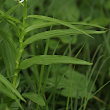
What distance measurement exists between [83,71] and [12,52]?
1178 millimetres

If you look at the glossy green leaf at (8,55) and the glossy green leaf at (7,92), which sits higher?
the glossy green leaf at (8,55)

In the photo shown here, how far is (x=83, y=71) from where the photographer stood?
7.12 feet

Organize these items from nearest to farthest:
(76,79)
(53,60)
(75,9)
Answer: (53,60), (76,79), (75,9)

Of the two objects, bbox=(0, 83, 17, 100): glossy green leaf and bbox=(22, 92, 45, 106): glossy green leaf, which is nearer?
bbox=(0, 83, 17, 100): glossy green leaf

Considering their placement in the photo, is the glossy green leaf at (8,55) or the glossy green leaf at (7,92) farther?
the glossy green leaf at (8,55)

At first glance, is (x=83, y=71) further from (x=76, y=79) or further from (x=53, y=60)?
(x=53, y=60)

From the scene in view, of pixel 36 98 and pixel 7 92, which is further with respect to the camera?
pixel 36 98

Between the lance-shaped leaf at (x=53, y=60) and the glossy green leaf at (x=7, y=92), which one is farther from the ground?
the lance-shaped leaf at (x=53, y=60)

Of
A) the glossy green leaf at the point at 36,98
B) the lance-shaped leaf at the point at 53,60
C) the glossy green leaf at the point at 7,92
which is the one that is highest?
the lance-shaped leaf at the point at 53,60

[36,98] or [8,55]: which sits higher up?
[8,55]

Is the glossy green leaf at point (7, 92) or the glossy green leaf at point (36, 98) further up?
the glossy green leaf at point (7, 92)

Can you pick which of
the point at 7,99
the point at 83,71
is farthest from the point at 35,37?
the point at 83,71

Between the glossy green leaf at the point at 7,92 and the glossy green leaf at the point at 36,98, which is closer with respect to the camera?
the glossy green leaf at the point at 7,92

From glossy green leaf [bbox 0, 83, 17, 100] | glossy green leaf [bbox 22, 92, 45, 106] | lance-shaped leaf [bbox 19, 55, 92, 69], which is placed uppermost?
lance-shaped leaf [bbox 19, 55, 92, 69]
